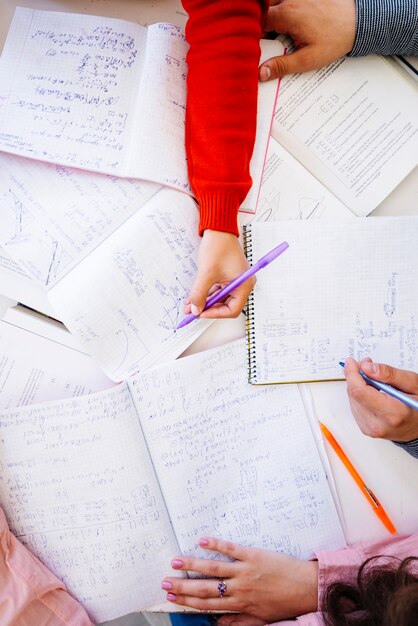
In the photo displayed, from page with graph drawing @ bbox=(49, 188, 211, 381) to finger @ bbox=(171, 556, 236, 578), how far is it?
299 millimetres

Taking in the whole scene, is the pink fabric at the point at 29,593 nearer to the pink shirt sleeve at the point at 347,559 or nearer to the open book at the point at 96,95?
the pink shirt sleeve at the point at 347,559

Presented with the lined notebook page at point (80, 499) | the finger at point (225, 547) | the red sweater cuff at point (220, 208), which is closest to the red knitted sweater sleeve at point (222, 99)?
the red sweater cuff at point (220, 208)

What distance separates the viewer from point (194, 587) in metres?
0.81

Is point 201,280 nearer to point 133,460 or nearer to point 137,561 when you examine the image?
point 133,460

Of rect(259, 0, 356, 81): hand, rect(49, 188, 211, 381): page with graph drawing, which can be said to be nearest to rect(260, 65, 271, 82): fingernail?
rect(259, 0, 356, 81): hand

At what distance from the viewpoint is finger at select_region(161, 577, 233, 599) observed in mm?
809

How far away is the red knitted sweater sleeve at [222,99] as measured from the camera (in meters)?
0.78

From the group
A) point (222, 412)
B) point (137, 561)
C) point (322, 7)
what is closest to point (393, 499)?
point (222, 412)

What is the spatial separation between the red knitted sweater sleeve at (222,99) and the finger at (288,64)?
0.13 ft

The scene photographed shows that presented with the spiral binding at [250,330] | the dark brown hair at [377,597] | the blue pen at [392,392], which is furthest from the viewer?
the spiral binding at [250,330]

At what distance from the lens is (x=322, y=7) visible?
0.86 metres

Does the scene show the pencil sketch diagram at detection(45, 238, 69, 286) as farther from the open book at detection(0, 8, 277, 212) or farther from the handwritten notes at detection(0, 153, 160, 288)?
the open book at detection(0, 8, 277, 212)

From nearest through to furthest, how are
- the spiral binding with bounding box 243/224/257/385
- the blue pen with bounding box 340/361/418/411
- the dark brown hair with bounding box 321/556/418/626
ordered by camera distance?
the dark brown hair with bounding box 321/556/418/626 < the blue pen with bounding box 340/361/418/411 < the spiral binding with bounding box 243/224/257/385

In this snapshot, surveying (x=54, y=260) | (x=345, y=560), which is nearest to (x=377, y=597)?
(x=345, y=560)
